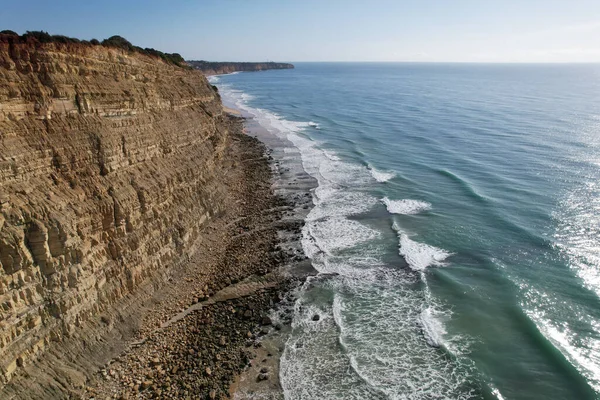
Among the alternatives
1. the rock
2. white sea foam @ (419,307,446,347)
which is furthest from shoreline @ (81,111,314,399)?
white sea foam @ (419,307,446,347)

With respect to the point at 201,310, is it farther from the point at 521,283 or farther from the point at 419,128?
the point at 419,128

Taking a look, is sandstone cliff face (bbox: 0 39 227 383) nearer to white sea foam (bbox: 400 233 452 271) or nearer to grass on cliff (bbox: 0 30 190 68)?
grass on cliff (bbox: 0 30 190 68)

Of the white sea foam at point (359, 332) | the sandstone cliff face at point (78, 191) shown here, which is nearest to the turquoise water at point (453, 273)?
the white sea foam at point (359, 332)

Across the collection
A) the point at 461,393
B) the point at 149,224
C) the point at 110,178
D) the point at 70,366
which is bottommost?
the point at 461,393

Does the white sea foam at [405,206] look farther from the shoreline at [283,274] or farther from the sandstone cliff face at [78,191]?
the sandstone cliff face at [78,191]

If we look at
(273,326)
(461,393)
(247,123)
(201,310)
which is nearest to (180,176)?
(201,310)

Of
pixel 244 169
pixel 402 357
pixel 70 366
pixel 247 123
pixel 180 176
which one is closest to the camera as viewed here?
pixel 70 366
